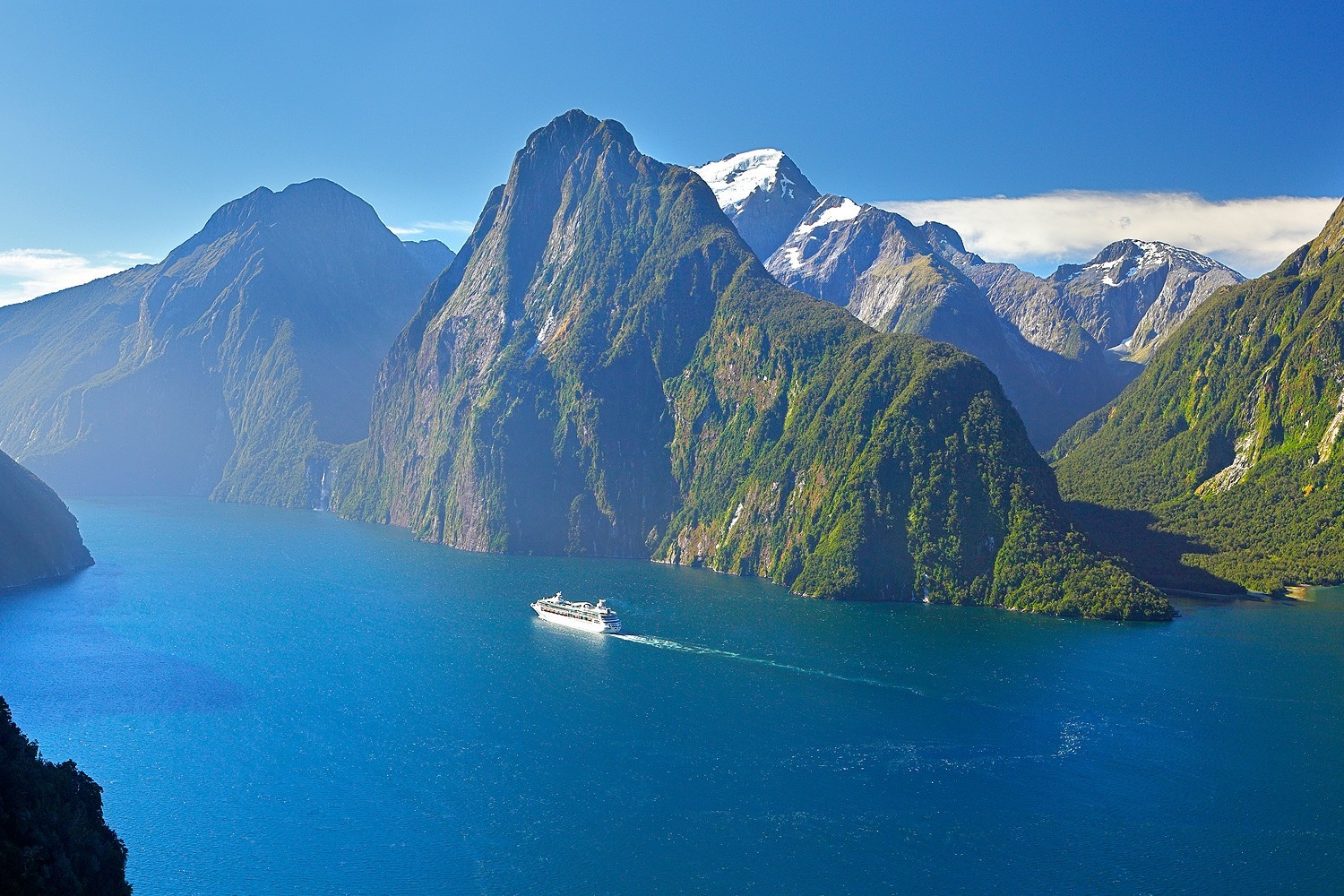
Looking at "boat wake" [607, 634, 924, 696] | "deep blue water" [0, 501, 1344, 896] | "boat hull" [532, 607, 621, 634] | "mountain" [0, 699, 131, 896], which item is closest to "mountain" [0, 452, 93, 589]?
"deep blue water" [0, 501, 1344, 896]

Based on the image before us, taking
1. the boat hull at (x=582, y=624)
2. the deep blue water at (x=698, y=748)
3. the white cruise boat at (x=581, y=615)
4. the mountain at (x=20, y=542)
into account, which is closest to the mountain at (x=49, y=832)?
the deep blue water at (x=698, y=748)

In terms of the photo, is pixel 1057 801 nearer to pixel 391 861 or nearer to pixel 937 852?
A: pixel 937 852

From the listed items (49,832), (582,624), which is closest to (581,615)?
(582,624)

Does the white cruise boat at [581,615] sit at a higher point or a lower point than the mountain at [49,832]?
higher

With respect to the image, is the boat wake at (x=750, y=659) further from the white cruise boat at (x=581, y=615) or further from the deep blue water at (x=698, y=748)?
the white cruise boat at (x=581, y=615)

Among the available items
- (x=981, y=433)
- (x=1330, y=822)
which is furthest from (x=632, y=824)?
(x=981, y=433)

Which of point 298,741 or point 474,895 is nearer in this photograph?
point 474,895

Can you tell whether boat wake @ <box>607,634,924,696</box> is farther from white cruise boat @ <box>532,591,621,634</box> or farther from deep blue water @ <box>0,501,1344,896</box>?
white cruise boat @ <box>532,591,621,634</box>
